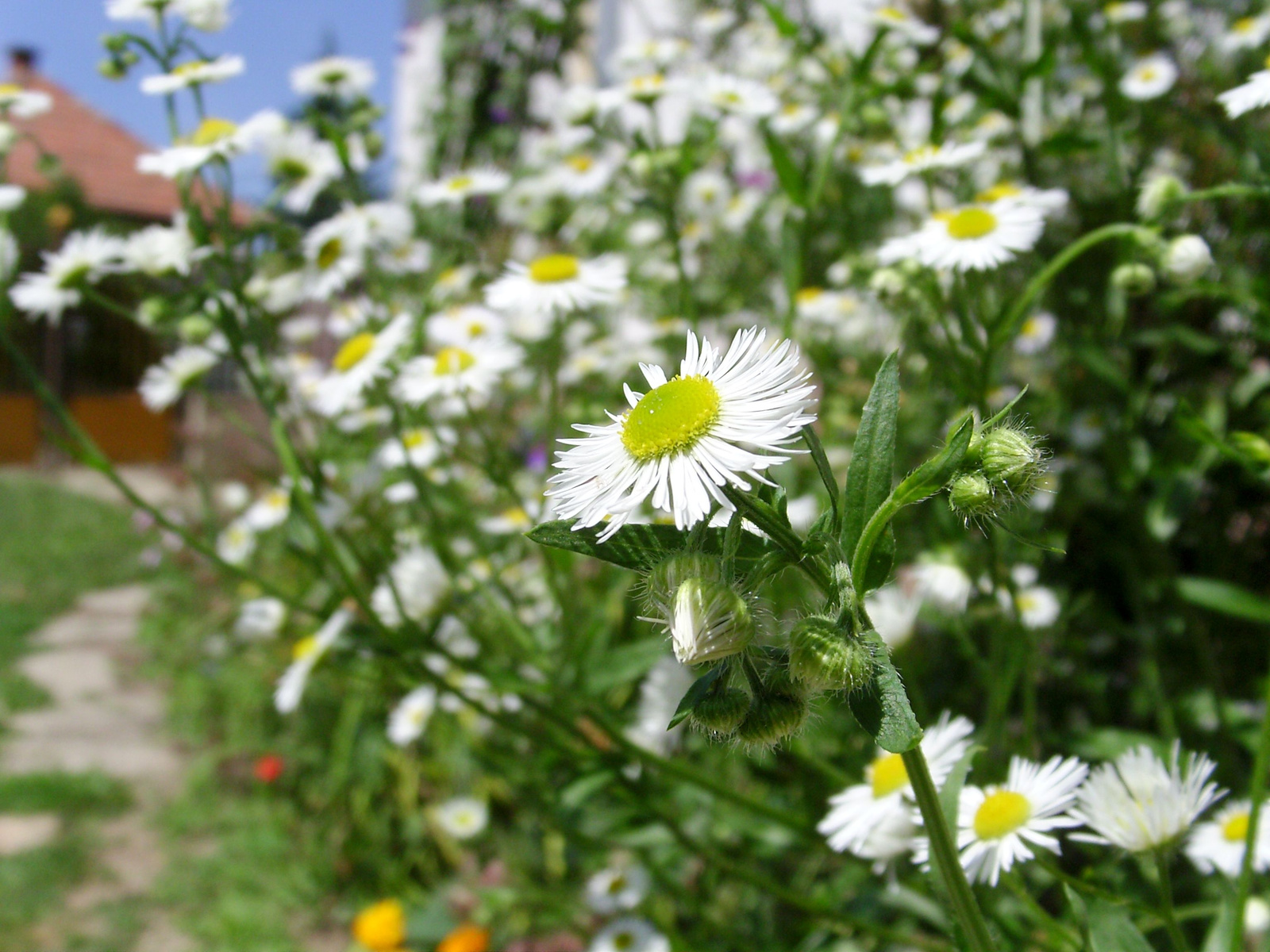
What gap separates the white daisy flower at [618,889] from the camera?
47.8 inches

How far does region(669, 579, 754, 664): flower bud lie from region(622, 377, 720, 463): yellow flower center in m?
0.08

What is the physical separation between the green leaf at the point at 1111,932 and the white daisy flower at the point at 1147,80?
98cm

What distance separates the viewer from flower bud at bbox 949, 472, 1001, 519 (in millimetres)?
446

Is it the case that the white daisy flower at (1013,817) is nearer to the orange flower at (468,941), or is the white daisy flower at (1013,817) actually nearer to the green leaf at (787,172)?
the green leaf at (787,172)

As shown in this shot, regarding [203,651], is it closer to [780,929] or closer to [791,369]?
[780,929]

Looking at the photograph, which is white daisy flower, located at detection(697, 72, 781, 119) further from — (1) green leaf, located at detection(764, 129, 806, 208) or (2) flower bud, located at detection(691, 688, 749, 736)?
(2) flower bud, located at detection(691, 688, 749, 736)

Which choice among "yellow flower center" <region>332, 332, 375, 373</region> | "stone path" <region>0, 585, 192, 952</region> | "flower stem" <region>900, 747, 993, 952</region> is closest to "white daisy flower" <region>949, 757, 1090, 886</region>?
"flower stem" <region>900, 747, 993, 952</region>

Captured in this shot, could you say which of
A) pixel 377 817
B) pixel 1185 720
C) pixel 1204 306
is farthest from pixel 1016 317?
pixel 377 817

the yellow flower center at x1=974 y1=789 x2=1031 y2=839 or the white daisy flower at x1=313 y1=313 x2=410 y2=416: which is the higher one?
the white daisy flower at x1=313 y1=313 x2=410 y2=416

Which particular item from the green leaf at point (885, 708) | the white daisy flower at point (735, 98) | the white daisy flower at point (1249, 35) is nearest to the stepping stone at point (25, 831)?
the white daisy flower at point (735, 98)

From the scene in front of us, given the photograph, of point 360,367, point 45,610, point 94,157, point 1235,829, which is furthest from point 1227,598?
point 94,157

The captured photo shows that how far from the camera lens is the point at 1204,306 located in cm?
134

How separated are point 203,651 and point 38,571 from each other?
1.62 meters

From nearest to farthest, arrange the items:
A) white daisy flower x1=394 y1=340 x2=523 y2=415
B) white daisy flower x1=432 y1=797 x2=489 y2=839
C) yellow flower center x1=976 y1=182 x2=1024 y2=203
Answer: yellow flower center x1=976 y1=182 x2=1024 y2=203, white daisy flower x1=394 y1=340 x2=523 y2=415, white daisy flower x1=432 y1=797 x2=489 y2=839
